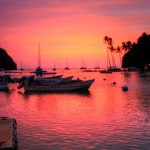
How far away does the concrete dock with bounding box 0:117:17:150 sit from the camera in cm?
1061

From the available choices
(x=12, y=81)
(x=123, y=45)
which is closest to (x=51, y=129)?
(x=12, y=81)

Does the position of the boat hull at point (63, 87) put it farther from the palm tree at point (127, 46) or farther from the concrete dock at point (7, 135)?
the palm tree at point (127, 46)

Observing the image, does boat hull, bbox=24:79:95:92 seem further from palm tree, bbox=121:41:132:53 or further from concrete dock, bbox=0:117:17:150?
→ palm tree, bbox=121:41:132:53

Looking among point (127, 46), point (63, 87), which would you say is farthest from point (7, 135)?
point (127, 46)

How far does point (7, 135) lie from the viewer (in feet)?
40.7

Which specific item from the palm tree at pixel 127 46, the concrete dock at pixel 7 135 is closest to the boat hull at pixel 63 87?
the concrete dock at pixel 7 135

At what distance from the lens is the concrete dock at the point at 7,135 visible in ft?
34.8

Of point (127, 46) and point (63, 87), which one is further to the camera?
point (127, 46)

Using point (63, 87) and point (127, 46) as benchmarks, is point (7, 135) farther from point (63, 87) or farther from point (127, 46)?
point (127, 46)

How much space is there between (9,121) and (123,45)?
169m

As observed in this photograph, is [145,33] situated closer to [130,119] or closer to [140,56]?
[140,56]

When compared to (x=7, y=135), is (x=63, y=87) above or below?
above

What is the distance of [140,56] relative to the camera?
13350 centimetres

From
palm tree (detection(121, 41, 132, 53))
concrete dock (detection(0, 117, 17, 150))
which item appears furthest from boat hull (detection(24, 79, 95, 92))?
palm tree (detection(121, 41, 132, 53))
